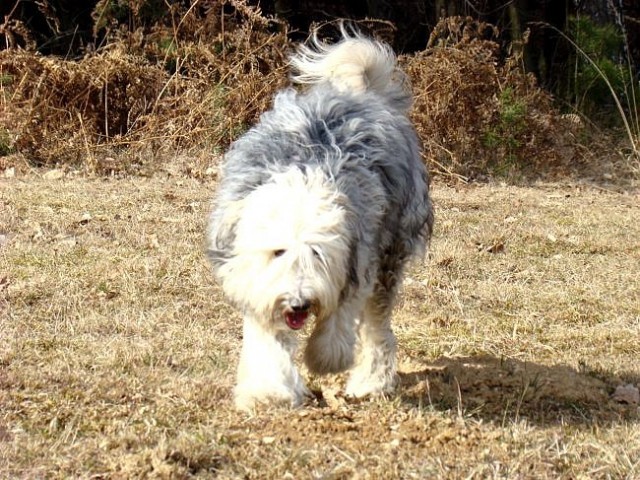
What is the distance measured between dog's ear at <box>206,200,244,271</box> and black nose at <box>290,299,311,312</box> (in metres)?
0.45

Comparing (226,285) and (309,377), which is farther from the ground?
(226,285)

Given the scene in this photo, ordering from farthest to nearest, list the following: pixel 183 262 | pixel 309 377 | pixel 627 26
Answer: pixel 627 26 → pixel 183 262 → pixel 309 377

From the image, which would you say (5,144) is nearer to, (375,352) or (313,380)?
(313,380)

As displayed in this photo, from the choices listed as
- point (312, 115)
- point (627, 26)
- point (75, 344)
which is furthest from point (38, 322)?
point (627, 26)

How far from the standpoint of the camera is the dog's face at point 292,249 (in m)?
4.04

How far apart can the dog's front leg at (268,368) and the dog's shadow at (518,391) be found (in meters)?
0.66

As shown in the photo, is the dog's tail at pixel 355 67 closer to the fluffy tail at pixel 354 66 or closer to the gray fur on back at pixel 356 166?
the fluffy tail at pixel 354 66

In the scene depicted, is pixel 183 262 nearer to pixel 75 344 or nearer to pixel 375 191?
pixel 75 344

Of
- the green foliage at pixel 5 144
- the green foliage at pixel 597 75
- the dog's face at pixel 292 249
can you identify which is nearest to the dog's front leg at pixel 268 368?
the dog's face at pixel 292 249

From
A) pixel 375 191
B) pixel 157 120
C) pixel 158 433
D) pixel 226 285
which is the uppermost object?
pixel 375 191

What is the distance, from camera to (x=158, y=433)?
4.22 metres

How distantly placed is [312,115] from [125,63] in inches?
255

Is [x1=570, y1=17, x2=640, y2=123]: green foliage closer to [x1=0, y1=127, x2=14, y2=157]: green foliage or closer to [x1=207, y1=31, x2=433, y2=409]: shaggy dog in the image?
[x1=0, y1=127, x2=14, y2=157]: green foliage

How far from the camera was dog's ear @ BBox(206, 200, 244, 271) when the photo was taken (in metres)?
4.35
